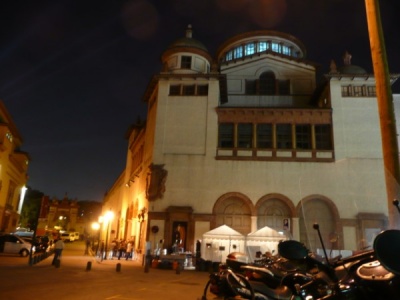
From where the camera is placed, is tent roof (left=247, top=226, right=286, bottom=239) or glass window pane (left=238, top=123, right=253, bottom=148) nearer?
tent roof (left=247, top=226, right=286, bottom=239)

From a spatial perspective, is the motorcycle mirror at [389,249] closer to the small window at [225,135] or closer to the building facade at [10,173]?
the small window at [225,135]

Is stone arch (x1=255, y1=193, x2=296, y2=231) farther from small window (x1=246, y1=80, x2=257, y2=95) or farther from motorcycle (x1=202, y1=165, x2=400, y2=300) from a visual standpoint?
motorcycle (x1=202, y1=165, x2=400, y2=300)

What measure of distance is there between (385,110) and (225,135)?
72.2 ft

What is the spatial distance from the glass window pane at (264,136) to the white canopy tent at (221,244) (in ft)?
27.5

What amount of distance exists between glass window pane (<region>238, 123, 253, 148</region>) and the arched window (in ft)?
19.0

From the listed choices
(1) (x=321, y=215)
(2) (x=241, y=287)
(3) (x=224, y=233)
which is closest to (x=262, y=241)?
(3) (x=224, y=233)

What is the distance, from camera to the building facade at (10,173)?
40.5 meters

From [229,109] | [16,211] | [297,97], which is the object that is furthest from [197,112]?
[16,211]

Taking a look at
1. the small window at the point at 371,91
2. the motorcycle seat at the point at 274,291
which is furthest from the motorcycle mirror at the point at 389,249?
the small window at the point at 371,91

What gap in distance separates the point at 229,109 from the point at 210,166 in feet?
16.9

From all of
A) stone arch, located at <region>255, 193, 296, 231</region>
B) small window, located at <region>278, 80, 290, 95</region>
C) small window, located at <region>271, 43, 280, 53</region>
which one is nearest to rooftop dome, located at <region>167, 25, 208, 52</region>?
small window, located at <region>271, 43, 280, 53</region>

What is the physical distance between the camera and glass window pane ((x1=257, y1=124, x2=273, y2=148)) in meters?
28.6

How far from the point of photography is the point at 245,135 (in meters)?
29.0

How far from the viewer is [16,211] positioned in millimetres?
51094
